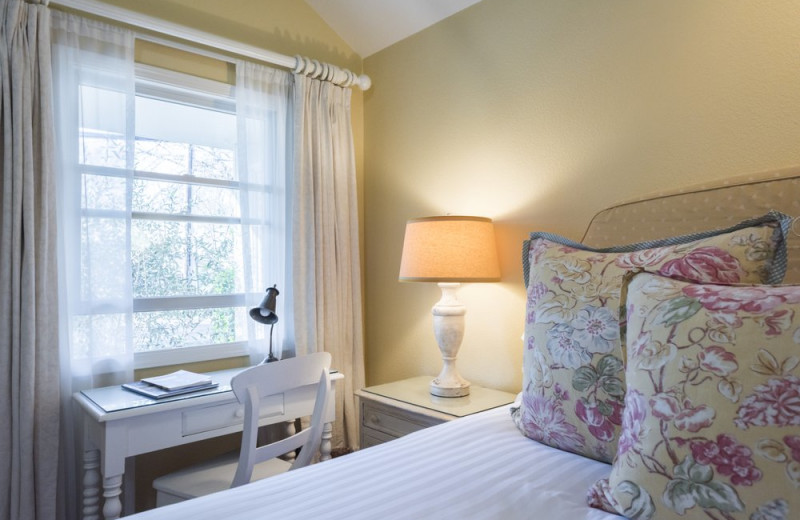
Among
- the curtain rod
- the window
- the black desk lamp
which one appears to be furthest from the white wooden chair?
the curtain rod

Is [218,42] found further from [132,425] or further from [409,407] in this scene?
[409,407]

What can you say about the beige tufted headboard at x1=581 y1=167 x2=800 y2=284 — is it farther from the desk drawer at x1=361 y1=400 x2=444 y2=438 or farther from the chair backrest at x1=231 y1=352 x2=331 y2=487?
the chair backrest at x1=231 y1=352 x2=331 y2=487

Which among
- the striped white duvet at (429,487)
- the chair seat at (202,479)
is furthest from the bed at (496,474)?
the chair seat at (202,479)

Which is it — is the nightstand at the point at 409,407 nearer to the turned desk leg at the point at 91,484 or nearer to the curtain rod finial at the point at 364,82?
the turned desk leg at the point at 91,484

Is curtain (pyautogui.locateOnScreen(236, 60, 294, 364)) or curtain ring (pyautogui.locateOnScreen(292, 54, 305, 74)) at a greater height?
curtain ring (pyautogui.locateOnScreen(292, 54, 305, 74))

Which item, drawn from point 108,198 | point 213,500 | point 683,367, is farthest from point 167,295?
point 683,367

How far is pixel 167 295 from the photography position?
7.80ft

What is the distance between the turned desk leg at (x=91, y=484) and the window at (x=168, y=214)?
43cm

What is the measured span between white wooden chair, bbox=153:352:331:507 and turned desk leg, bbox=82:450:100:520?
24cm

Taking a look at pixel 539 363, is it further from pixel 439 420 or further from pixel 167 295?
pixel 167 295

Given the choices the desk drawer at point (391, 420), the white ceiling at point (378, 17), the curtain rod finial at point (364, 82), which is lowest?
the desk drawer at point (391, 420)

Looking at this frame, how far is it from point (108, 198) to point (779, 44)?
7.93 ft

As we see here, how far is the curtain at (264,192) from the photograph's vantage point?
2.51m

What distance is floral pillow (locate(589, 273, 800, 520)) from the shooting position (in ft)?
2.51
